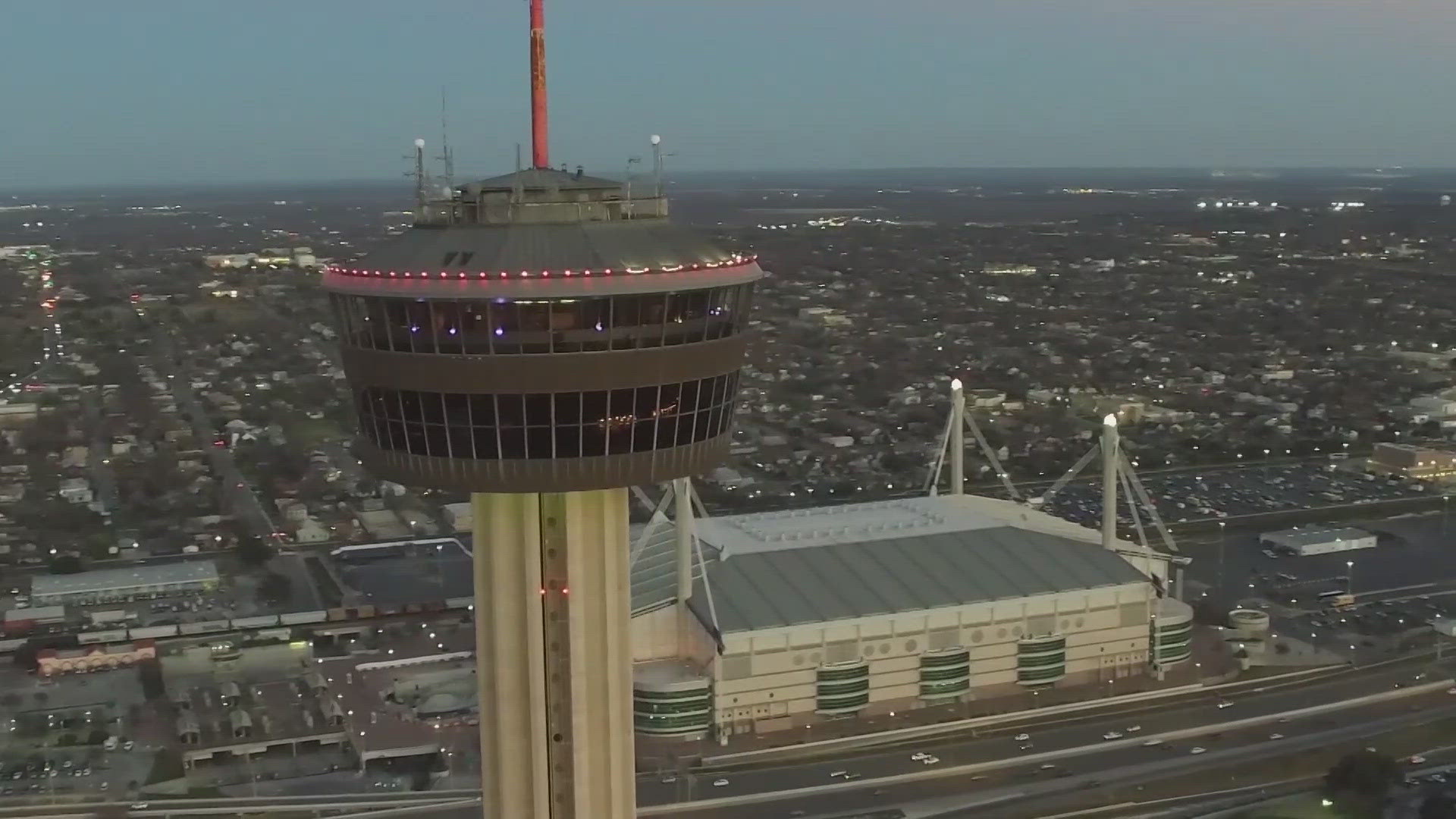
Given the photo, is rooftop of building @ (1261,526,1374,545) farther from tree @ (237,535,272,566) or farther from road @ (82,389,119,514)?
road @ (82,389,119,514)

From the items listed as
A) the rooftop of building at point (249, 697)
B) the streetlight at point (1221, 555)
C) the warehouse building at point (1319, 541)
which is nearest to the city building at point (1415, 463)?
the warehouse building at point (1319, 541)

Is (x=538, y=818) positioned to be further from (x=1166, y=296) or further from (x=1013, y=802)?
(x=1166, y=296)

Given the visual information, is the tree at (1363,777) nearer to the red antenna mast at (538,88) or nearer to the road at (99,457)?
the red antenna mast at (538,88)

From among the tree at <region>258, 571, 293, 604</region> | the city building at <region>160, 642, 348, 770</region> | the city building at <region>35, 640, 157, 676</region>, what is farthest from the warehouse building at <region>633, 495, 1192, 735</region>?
the city building at <region>35, 640, 157, 676</region>

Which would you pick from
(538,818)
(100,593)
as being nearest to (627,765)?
(538,818)

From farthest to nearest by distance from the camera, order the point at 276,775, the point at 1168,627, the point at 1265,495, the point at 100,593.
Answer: the point at 1265,495 → the point at 100,593 → the point at 1168,627 → the point at 276,775

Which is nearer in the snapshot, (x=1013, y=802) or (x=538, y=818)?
(x=538, y=818)

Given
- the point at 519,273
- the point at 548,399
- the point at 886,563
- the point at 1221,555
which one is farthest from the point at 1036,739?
the point at 519,273
